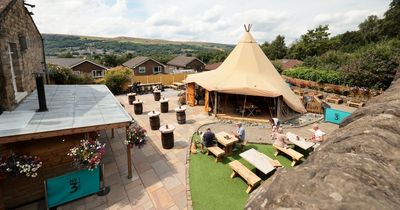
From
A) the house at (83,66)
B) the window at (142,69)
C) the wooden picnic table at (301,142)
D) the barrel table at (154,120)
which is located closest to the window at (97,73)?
the house at (83,66)

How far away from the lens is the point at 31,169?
19.0 ft

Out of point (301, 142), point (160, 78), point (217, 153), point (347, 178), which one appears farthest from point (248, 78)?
point (160, 78)

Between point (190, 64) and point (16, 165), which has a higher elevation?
point (190, 64)

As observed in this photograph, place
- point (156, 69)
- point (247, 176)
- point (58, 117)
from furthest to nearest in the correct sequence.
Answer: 1. point (156, 69)
2. point (247, 176)
3. point (58, 117)

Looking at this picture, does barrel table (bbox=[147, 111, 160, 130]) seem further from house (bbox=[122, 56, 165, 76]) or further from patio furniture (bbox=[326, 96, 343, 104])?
house (bbox=[122, 56, 165, 76])

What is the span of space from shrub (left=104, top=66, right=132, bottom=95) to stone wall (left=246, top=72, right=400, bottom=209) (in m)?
24.1

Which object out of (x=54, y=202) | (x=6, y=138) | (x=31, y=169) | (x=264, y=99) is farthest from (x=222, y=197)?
(x=264, y=99)

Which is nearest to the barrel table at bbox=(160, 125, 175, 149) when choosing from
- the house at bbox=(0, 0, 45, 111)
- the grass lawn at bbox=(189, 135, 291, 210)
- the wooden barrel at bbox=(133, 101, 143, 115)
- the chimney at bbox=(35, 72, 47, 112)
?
the grass lawn at bbox=(189, 135, 291, 210)

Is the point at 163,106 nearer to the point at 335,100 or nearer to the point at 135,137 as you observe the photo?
the point at 135,137

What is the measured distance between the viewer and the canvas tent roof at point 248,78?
1441cm

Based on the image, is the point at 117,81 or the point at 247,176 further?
the point at 117,81

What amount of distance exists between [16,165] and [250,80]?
13038 millimetres

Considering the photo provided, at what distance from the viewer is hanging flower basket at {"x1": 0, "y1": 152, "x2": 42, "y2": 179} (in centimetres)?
553

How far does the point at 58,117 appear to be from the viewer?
7105 mm
